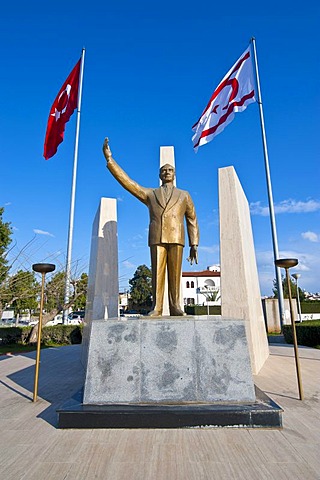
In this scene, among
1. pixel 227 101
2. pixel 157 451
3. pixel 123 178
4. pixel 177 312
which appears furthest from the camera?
pixel 227 101

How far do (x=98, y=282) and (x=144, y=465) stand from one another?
5.42m

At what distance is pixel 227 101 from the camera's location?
442 inches

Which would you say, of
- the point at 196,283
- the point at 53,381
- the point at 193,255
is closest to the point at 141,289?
the point at 196,283

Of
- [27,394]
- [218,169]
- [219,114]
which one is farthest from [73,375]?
[219,114]

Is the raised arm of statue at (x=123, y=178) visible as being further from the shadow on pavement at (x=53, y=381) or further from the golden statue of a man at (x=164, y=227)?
the shadow on pavement at (x=53, y=381)

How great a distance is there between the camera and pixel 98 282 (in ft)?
26.1

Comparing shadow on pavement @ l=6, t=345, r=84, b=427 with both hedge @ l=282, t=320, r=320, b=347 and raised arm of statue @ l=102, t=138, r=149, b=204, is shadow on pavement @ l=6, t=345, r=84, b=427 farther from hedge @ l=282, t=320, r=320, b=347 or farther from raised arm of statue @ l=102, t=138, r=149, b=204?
hedge @ l=282, t=320, r=320, b=347

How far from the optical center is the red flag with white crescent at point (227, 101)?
10.9m

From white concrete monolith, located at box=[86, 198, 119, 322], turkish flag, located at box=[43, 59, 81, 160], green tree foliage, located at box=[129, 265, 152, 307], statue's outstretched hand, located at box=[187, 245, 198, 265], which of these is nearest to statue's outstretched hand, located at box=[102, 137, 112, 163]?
statue's outstretched hand, located at box=[187, 245, 198, 265]

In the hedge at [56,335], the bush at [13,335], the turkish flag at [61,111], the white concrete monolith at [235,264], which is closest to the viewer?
the white concrete monolith at [235,264]

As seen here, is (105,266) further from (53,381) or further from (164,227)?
(164,227)

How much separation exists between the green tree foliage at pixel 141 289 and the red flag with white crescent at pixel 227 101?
34659 mm

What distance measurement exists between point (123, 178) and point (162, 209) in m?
0.88

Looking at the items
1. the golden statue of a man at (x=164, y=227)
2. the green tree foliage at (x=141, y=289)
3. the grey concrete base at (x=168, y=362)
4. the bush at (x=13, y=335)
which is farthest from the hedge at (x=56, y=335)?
the green tree foliage at (x=141, y=289)
